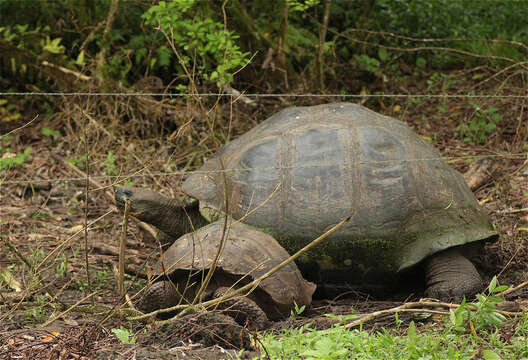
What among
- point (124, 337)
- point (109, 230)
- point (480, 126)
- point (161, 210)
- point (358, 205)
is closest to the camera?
point (124, 337)

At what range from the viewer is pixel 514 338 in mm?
3064

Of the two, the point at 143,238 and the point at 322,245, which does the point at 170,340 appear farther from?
the point at 143,238

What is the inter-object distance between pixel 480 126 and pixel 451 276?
319 cm

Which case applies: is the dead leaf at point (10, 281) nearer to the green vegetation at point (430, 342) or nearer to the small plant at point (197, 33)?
the green vegetation at point (430, 342)

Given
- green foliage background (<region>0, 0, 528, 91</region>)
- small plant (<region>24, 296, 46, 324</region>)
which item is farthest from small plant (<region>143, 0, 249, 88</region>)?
small plant (<region>24, 296, 46, 324</region>)

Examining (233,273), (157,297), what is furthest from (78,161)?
(233,273)

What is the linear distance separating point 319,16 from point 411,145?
16.5 ft

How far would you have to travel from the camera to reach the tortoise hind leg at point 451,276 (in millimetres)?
4082

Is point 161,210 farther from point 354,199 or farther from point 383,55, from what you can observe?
point 383,55

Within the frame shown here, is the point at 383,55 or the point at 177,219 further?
the point at 383,55

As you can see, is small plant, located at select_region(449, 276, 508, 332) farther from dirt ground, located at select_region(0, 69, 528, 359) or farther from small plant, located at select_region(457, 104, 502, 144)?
small plant, located at select_region(457, 104, 502, 144)

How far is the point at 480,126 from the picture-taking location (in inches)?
269

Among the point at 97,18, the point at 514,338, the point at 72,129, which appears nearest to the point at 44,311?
the point at 514,338

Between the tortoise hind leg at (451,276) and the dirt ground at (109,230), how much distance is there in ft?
0.76
